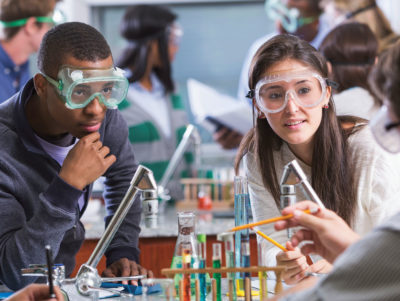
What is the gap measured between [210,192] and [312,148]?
6.35 ft

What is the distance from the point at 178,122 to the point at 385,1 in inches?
91.1

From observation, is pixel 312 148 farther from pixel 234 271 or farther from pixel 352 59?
pixel 352 59

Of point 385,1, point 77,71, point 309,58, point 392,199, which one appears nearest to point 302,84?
point 309,58

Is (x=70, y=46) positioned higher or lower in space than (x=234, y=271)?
higher

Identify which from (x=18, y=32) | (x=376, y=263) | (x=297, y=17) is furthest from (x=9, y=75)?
(x=376, y=263)

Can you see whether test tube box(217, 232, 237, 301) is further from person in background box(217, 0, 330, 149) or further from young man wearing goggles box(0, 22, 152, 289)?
person in background box(217, 0, 330, 149)

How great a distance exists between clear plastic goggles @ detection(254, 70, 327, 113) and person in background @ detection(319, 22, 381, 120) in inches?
42.3

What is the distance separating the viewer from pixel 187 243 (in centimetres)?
180

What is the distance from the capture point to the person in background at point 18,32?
3.89 meters

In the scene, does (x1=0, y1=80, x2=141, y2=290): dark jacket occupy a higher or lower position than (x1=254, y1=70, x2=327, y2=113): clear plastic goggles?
lower

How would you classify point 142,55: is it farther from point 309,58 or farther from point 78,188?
point 78,188

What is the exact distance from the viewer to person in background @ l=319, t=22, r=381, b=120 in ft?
10.7

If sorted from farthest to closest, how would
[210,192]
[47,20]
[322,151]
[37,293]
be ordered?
[210,192] → [47,20] → [322,151] → [37,293]

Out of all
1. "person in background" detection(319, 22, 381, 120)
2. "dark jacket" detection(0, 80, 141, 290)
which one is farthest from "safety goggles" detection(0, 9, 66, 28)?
"dark jacket" detection(0, 80, 141, 290)
